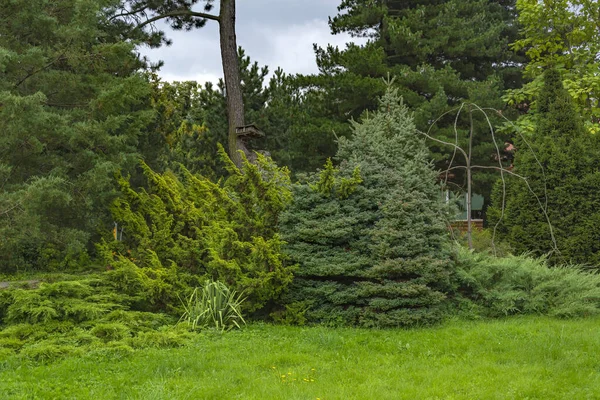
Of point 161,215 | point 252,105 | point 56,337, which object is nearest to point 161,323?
point 56,337

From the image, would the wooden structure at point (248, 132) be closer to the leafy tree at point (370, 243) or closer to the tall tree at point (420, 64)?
the tall tree at point (420, 64)

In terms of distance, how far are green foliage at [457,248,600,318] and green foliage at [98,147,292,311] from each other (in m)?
2.45

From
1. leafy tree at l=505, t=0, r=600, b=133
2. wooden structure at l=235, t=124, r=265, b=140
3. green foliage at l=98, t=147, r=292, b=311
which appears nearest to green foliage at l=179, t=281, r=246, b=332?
green foliage at l=98, t=147, r=292, b=311

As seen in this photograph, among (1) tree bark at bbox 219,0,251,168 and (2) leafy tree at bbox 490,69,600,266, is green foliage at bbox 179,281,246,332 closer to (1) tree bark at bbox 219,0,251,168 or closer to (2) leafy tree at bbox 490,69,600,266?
(2) leafy tree at bbox 490,69,600,266

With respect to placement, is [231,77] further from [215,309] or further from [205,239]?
[215,309]

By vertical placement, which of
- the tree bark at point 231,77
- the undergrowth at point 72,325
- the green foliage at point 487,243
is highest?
the tree bark at point 231,77

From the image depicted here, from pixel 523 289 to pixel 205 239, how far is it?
4.23m

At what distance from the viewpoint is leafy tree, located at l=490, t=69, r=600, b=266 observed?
29.0ft

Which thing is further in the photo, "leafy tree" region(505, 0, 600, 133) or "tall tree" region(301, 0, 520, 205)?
"tall tree" region(301, 0, 520, 205)

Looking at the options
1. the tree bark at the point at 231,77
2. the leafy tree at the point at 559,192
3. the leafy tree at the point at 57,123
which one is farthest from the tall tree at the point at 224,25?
the leafy tree at the point at 559,192

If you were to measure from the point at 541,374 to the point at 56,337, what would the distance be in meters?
4.61

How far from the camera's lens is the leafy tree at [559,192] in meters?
8.84

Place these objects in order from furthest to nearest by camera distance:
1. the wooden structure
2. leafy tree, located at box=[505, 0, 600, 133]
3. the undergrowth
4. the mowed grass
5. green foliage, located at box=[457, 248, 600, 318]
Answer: leafy tree, located at box=[505, 0, 600, 133] < the wooden structure < green foliage, located at box=[457, 248, 600, 318] < the undergrowth < the mowed grass

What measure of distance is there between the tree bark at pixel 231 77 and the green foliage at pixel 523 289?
6.58m
